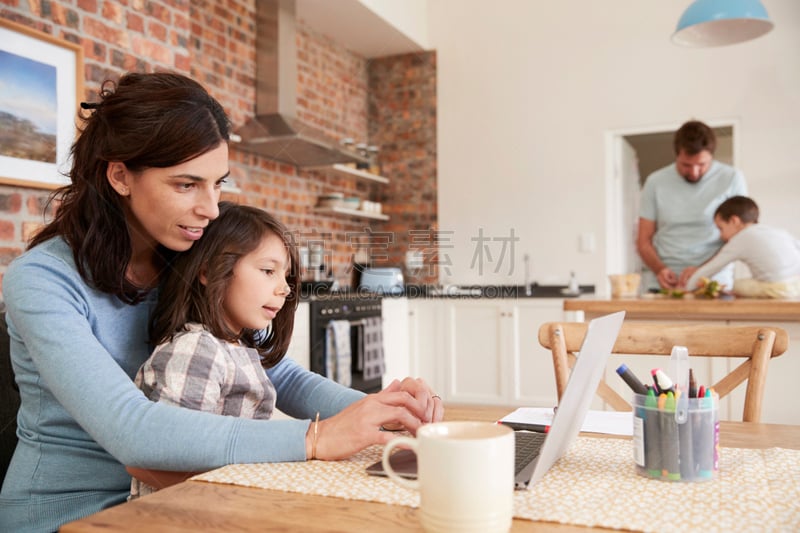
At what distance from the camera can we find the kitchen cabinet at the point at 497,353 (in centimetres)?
463

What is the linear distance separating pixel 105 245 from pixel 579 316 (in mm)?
3657

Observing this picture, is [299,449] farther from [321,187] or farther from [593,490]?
[321,187]

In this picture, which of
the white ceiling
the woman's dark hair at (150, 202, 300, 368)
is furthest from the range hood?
the woman's dark hair at (150, 202, 300, 368)

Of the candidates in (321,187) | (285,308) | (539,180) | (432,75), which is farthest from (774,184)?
(285,308)

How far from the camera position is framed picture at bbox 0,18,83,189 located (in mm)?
2312

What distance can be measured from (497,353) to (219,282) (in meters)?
3.77

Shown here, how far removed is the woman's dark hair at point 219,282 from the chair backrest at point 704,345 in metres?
0.64

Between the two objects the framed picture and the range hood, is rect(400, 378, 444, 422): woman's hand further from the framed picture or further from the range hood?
the range hood

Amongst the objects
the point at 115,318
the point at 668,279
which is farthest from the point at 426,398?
the point at 668,279

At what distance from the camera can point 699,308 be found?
2580 millimetres

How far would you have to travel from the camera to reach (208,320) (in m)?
1.13

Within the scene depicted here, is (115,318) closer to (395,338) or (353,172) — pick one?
(395,338)

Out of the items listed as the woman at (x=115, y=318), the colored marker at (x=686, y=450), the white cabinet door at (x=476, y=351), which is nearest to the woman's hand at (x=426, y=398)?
the woman at (x=115, y=318)

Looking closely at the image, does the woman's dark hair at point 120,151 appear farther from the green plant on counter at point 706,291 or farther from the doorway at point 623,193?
the doorway at point 623,193
